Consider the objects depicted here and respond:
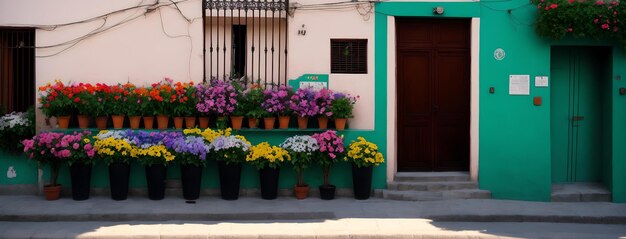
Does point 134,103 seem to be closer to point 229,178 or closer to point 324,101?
point 229,178

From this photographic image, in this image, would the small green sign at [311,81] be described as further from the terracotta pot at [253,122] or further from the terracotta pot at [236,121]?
the terracotta pot at [236,121]

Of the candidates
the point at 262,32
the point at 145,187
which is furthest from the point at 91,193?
the point at 262,32

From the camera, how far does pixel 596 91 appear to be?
11.8m

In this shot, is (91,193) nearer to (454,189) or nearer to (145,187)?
(145,187)

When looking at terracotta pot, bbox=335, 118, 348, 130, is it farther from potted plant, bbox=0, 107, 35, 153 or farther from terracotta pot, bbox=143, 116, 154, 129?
potted plant, bbox=0, 107, 35, 153

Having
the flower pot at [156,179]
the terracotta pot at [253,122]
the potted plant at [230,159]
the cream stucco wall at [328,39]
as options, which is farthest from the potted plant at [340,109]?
the flower pot at [156,179]

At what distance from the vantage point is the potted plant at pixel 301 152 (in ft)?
34.9

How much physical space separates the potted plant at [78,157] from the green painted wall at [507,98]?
4.86m

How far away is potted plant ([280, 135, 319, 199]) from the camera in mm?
10633

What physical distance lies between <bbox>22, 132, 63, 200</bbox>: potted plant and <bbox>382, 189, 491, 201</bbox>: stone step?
5.35m

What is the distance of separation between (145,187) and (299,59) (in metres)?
3.39

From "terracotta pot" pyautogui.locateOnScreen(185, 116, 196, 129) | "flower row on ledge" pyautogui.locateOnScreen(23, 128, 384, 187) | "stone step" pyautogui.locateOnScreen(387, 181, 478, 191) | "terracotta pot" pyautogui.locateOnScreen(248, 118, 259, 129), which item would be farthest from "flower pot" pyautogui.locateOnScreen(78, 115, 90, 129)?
"stone step" pyautogui.locateOnScreen(387, 181, 478, 191)

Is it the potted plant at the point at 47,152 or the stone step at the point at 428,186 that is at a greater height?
the potted plant at the point at 47,152

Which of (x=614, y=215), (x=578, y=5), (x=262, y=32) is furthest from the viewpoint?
(x=262, y=32)
